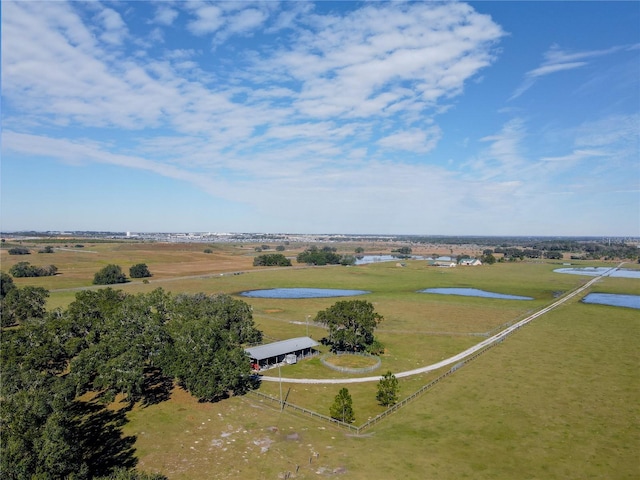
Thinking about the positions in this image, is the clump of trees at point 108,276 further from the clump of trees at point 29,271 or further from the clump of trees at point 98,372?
the clump of trees at point 98,372

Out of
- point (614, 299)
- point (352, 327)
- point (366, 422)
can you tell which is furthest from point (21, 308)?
point (614, 299)

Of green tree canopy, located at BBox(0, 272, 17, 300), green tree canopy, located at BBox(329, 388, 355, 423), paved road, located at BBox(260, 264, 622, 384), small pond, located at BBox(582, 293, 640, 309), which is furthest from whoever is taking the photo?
small pond, located at BBox(582, 293, 640, 309)

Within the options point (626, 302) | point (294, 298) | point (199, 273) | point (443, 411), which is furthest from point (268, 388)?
point (199, 273)

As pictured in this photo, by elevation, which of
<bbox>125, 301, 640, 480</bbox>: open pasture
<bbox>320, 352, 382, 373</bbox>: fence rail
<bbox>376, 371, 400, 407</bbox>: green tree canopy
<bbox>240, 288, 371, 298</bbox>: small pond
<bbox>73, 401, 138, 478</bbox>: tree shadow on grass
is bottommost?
<bbox>73, 401, 138, 478</bbox>: tree shadow on grass

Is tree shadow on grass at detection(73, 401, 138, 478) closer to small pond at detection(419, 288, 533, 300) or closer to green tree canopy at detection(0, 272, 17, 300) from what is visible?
green tree canopy at detection(0, 272, 17, 300)

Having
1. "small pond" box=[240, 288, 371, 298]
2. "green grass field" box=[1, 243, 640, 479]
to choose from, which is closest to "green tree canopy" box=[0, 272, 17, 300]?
"small pond" box=[240, 288, 371, 298]

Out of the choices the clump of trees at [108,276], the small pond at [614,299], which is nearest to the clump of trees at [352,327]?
the small pond at [614,299]
